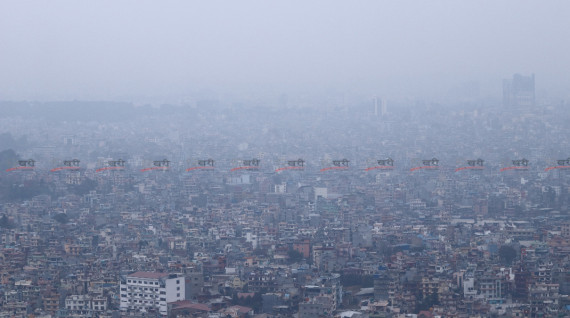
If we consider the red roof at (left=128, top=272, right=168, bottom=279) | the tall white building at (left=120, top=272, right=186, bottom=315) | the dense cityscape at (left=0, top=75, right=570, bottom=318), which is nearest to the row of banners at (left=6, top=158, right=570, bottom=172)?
the dense cityscape at (left=0, top=75, right=570, bottom=318)

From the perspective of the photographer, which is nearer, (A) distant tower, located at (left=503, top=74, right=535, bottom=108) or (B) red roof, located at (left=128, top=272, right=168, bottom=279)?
(B) red roof, located at (left=128, top=272, right=168, bottom=279)

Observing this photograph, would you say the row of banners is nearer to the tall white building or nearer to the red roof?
the red roof

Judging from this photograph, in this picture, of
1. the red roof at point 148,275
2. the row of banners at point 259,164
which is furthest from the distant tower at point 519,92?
the red roof at point 148,275

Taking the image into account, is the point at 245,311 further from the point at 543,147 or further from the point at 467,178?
the point at 543,147

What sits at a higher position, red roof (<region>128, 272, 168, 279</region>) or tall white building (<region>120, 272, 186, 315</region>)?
red roof (<region>128, 272, 168, 279</region>)

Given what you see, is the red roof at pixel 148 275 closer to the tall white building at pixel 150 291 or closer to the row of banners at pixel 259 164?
the tall white building at pixel 150 291

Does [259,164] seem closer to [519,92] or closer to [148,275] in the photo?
[519,92]

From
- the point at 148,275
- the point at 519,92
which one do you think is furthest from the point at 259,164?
the point at 148,275
